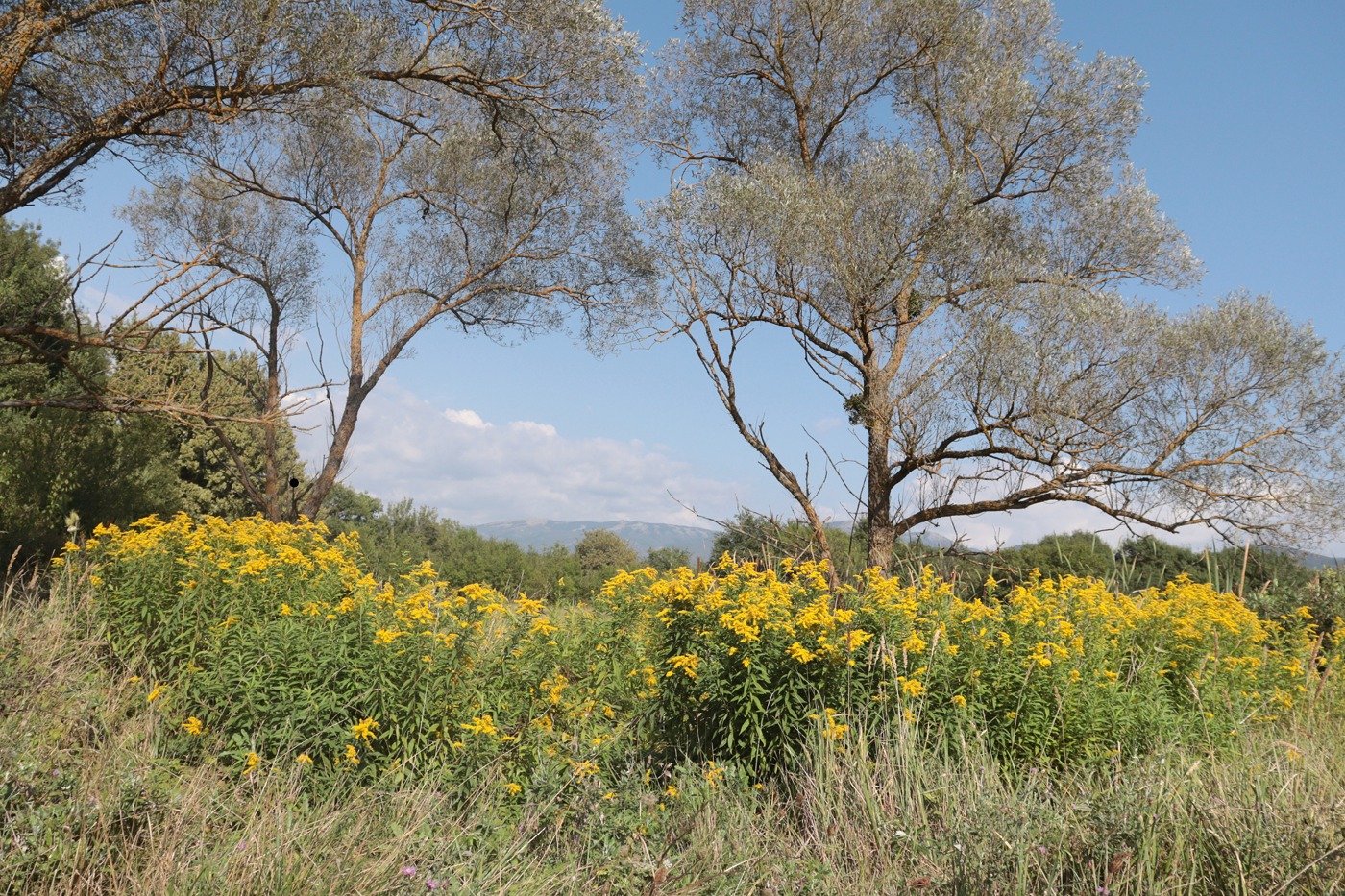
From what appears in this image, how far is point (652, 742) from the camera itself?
13.4ft

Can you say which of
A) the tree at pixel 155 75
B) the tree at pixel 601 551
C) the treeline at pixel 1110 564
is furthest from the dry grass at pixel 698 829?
the tree at pixel 601 551

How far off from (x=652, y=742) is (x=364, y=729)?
133 centimetres

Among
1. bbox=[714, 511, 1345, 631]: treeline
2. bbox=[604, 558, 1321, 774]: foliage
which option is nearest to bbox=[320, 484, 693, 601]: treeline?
bbox=[714, 511, 1345, 631]: treeline

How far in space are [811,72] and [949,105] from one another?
74.5 inches

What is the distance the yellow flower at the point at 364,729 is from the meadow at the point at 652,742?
1 centimetres

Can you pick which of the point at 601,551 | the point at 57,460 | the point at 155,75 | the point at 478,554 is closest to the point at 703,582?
the point at 155,75

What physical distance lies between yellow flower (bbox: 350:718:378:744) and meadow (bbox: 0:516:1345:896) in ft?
0.04

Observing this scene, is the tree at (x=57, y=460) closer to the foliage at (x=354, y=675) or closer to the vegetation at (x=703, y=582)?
the vegetation at (x=703, y=582)

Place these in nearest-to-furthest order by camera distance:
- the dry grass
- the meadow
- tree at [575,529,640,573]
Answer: the dry grass, the meadow, tree at [575,529,640,573]

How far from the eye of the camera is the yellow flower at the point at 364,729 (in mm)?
3357

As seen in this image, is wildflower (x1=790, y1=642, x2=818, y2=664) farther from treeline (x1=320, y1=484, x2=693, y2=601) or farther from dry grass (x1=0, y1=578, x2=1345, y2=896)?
treeline (x1=320, y1=484, x2=693, y2=601)

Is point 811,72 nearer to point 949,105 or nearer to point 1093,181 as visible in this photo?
point 949,105

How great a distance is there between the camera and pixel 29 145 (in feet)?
19.1

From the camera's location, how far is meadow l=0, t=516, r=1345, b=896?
8.60 ft
